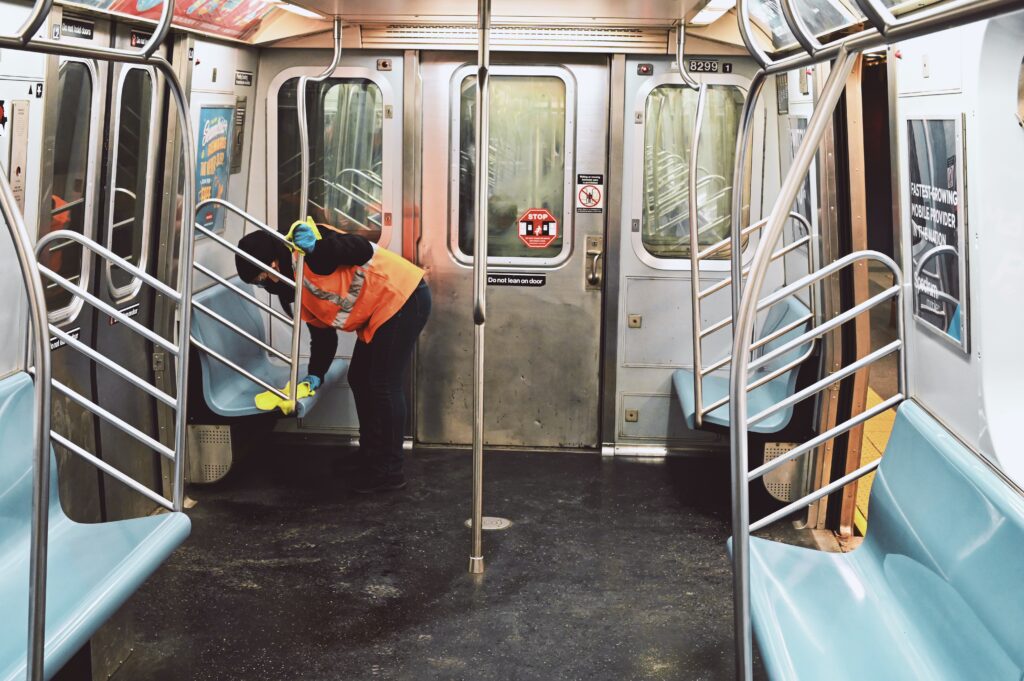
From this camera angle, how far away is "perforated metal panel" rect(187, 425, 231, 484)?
19.4 ft

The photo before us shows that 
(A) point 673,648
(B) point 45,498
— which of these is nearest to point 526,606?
(A) point 673,648

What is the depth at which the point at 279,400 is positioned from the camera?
225 inches

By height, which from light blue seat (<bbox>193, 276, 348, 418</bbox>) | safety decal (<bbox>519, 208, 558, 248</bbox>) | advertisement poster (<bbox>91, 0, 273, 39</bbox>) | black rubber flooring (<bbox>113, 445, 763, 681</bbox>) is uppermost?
advertisement poster (<bbox>91, 0, 273, 39</bbox>)

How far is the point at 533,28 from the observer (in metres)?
6.21

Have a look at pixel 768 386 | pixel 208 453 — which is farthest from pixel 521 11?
pixel 208 453

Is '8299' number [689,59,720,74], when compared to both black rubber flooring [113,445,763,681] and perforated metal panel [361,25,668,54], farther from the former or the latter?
black rubber flooring [113,445,763,681]

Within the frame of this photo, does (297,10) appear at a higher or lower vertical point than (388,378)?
higher

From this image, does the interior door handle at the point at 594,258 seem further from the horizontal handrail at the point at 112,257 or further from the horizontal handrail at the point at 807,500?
the horizontal handrail at the point at 112,257

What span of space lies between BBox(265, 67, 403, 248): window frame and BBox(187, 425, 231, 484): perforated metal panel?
135cm

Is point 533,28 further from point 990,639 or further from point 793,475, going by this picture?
point 990,639

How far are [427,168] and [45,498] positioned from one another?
4.42 metres

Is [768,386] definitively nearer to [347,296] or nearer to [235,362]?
[347,296]

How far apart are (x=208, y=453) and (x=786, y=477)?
120 inches

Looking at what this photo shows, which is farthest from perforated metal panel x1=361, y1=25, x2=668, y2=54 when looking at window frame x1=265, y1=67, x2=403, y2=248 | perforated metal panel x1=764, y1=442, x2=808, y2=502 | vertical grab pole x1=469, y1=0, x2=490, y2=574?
perforated metal panel x1=764, y1=442, x2=808, y2=502
